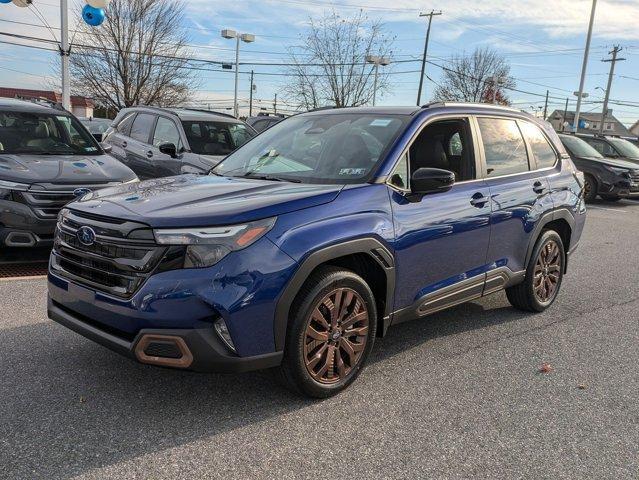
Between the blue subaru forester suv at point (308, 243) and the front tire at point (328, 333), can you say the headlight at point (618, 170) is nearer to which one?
the blue subaru forester suv at point (308, 243)

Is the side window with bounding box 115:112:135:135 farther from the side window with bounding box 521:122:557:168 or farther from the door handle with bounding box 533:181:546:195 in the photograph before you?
the door handle with bounding box 533:181:546:195

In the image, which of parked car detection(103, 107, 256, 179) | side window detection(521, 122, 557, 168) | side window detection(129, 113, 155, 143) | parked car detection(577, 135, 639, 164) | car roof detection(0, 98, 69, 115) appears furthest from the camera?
parked car detection(577, 135, 639, 164)

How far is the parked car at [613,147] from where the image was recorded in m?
17.1

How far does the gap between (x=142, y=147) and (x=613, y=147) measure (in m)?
14.1

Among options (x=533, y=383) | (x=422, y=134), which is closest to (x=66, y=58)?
(x=422, y=134)

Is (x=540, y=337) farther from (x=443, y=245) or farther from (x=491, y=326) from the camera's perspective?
(x=443, y=245)

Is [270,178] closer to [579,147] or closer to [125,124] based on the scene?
[125,124]

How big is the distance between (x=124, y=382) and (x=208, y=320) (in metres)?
1.04

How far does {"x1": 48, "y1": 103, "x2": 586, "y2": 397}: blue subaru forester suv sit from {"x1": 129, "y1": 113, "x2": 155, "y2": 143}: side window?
557 cm

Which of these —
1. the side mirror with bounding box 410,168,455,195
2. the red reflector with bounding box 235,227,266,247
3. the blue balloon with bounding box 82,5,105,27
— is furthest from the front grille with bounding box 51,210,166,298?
the blue balloon with bounding box 82,5,105,27

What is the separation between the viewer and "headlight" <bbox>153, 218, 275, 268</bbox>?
288 centimetres

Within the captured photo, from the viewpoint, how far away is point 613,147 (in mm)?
17234

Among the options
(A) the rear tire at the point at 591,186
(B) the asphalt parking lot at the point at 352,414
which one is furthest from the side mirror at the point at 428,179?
(A) the rear tire at the point at 591,186

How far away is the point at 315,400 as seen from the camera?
3.39 m
